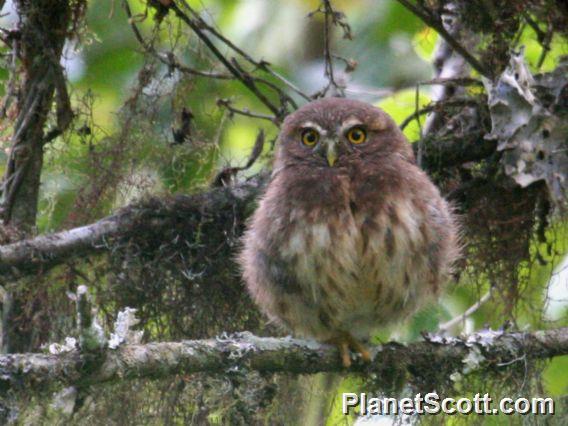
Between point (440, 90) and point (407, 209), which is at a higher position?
point (440, 90)

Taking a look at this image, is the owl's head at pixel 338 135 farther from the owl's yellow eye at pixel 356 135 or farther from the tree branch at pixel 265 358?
the tree branch at pixel 265 358

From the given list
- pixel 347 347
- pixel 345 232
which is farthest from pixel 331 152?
pixel 347 347

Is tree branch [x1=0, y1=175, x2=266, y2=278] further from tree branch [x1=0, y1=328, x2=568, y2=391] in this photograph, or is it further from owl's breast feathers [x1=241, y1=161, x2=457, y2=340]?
tree branch [x1=0, y1=328, x2=568, y2=391]

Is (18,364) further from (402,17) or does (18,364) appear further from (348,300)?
(402,17)

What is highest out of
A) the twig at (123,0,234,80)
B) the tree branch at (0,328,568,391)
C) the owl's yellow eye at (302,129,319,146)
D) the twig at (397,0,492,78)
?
the twig at (397,0,492,78)

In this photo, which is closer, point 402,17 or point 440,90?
point 440,90

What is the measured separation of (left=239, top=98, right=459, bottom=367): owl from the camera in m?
3.34

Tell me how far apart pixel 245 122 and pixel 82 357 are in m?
2.68

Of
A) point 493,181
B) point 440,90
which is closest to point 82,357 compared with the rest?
point 493,181

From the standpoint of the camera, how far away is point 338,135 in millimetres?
3568

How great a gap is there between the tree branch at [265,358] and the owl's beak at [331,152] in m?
0.62

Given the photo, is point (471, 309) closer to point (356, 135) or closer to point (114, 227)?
point (356, 135)

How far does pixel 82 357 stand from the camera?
8.38ft

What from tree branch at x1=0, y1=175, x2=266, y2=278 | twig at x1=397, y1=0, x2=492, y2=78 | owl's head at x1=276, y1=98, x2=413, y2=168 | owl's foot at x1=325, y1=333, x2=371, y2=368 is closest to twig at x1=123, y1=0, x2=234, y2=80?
tree branch at x1=0, y1=175, x2=266, y2=278
